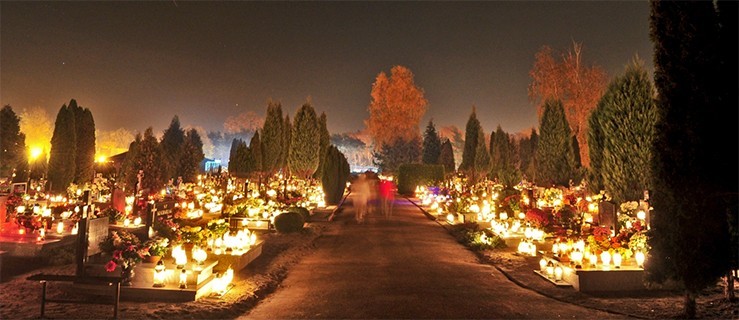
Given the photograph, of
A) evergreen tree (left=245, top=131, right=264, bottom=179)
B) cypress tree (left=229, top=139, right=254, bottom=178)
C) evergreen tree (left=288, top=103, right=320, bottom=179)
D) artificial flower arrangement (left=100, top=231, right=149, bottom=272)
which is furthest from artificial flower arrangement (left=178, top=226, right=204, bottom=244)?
evergreen tree (left=288, top=103, right=320, bottom=179)

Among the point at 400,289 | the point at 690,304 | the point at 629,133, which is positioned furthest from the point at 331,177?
the point at 690,304

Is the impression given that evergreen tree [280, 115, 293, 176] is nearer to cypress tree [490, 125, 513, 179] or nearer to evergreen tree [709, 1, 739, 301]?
cypress tree [490, 125, 513, 179]

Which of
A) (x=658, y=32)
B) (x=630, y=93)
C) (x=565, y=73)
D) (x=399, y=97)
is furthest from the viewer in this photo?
(x=399, y=97)

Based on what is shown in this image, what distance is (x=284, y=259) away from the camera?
12156 millimetres

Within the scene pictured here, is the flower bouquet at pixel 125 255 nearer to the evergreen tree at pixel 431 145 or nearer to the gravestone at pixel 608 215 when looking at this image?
the gravestone at pixel 608 215

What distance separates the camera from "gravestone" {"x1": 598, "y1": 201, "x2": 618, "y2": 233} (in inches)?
441

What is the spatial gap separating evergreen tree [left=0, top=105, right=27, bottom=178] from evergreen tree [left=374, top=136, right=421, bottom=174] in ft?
130

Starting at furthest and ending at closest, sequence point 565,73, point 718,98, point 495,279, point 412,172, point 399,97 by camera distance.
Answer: point 399,97 < point 412,172 < point 565,73 < point 495,279 < point 718,98

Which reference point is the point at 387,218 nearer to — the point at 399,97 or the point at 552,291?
the point at 552,291

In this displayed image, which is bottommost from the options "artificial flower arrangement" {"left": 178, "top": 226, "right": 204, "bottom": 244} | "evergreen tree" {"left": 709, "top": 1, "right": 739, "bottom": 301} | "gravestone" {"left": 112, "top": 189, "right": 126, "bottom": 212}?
"artificial flower arrangement" {"left": 178, "top": 226, "right": 204, "bottom": 244}

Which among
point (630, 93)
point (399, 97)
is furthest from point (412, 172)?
point (630, 93)


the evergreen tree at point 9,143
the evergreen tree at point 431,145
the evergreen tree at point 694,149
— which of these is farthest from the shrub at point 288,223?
the evergreen tree at point 431,145

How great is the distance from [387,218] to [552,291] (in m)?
14.9

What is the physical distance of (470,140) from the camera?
150 ft
